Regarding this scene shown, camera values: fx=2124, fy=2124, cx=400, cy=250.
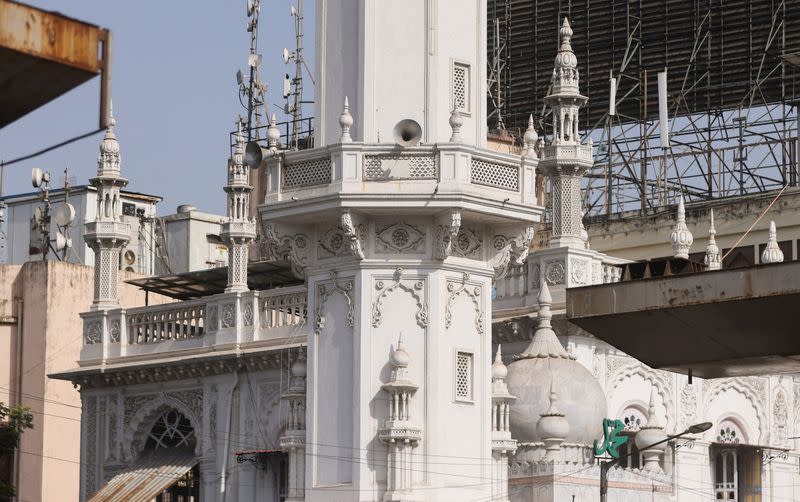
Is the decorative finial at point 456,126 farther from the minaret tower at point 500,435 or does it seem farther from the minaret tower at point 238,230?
the minaret tower at point 238,230

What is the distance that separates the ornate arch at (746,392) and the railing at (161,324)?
10.7m

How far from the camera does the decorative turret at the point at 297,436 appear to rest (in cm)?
3172

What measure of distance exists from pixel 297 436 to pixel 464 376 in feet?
8.81

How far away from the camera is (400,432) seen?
3038cm

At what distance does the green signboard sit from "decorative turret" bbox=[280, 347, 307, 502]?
16.9 feet

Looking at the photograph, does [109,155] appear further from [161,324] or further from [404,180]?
[404,180]

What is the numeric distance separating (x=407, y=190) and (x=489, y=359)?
3016 mm

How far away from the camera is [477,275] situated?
3164 centimetres

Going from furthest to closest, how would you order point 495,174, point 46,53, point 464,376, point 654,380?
point 654,380, point 464,376, point 495,174, point 46,53

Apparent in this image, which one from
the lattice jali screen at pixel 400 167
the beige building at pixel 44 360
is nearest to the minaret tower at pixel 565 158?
the lattice jali screen at pixel 400 167

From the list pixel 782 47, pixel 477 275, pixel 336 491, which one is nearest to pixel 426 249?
pixel 477 275

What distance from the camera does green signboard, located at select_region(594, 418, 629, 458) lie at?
1357 inches

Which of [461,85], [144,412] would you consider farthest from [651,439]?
[144,412]

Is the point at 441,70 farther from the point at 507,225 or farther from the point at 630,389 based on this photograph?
the point at 630,389
